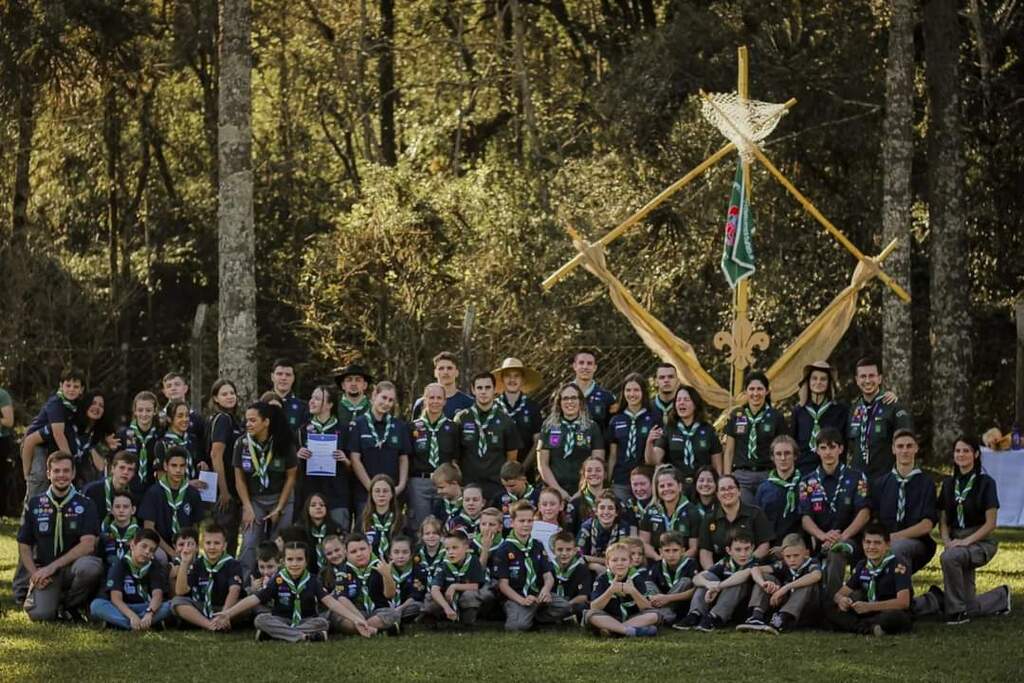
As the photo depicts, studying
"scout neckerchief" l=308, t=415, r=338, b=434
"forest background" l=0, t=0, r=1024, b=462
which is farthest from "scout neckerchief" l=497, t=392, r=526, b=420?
"forest background" l=0, t=0, r=1024, b=462

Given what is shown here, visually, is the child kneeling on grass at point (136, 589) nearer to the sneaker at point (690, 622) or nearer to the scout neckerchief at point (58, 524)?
the scout neckerchief at point (58, 524)

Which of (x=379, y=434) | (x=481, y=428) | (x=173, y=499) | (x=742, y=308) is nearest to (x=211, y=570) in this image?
(x=173, y=499)

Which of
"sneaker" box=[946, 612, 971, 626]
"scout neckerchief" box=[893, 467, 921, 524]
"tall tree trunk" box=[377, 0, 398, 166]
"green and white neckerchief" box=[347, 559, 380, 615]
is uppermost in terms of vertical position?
"tall tree trunk" box=[377, 0, 398, 166]

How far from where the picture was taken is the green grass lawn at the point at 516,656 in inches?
353

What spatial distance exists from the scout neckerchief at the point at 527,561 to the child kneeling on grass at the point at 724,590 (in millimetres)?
933

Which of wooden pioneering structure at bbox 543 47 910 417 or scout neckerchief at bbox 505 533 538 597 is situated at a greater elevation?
wooden pioneering structure at bbox 543 47 910 417

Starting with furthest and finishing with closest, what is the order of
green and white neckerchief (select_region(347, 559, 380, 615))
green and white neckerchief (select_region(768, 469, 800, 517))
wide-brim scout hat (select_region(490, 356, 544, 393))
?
wide-brim scout hat (select_region(490, 356, 544, 393))
green and white neckerchief (select_region(768, 469, 800, 517))
green and white neckerchief (select_region(347, 559, 380, 615))

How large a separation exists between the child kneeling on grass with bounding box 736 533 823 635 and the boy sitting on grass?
3070 millimetres

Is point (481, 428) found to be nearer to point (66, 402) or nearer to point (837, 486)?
point (837, 486)

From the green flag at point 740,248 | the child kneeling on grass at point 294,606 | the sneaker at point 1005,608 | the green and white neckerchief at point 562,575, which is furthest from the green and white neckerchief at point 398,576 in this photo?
the green flag at point 740,248

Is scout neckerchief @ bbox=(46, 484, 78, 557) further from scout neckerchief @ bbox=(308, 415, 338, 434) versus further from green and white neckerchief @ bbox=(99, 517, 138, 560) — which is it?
scout neckerchief @ bbox=(308, 415, 338, 434)

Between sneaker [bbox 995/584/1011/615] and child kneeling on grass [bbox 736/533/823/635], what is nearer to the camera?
child kneeling on grass [bbox 736/533/823/635]

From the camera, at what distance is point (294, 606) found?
10242 millimetres

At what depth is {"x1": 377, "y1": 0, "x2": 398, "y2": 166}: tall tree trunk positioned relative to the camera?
84.3 feet
